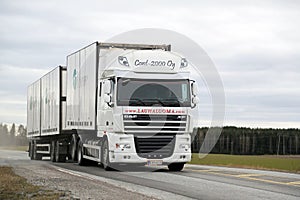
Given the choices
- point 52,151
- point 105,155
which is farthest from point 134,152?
point 52,151

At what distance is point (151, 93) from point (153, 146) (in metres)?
1.80

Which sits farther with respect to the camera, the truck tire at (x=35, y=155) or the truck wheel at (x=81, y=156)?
the truck tire at (x=35, y=155)

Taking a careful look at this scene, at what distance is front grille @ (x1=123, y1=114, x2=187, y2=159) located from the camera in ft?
66.3

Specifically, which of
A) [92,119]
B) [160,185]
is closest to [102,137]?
[92,119]

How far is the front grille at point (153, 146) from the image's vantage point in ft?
66.9

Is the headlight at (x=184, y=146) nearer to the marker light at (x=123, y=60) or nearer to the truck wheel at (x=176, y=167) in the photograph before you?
the truck wheel at (x=176, y=167)

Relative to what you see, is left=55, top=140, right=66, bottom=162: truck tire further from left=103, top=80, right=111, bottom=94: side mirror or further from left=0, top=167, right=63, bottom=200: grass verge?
left=0, top=167, right=63, bottom=200: grass verge

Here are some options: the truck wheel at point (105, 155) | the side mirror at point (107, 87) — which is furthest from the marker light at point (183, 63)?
the truck wheel at point (105, 155)

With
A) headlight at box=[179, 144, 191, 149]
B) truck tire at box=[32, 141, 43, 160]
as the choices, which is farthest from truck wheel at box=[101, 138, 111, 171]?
truck tire at box=[32, 141, 43, 160]

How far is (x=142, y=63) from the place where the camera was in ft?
68.5

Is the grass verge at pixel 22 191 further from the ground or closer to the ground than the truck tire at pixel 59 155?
closer to the ground

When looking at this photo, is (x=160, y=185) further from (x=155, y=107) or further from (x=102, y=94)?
(x=102, y=94)

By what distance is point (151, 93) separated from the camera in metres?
20.4

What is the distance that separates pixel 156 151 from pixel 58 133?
391 inches
